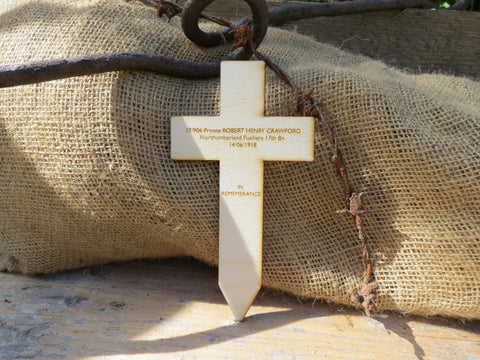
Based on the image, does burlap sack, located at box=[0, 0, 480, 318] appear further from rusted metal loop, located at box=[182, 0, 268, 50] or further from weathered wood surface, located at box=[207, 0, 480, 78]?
weathered wood surface, located at box=[207, 0, 480, 78]

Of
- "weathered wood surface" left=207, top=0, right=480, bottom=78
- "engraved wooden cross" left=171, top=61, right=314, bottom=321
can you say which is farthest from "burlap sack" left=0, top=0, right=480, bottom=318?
"weathered wood surface" left=207, top=0, right=480, bottom=78

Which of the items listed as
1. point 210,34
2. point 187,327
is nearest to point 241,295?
point 187,327

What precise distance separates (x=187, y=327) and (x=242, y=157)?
0.35 metres

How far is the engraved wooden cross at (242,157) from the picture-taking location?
854 millimetres

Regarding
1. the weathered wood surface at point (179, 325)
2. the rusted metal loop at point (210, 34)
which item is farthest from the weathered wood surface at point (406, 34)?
the weathered wood surface at point (179, 325)

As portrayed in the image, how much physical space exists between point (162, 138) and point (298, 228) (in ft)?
1.11

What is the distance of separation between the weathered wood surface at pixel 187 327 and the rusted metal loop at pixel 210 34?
1.81 ft

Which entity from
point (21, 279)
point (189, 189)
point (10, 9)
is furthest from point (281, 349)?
point (10, 9)

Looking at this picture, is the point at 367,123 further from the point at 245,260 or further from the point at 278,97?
the point at 245,260

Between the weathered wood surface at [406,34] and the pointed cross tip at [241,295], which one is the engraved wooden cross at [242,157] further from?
the weathered wood surface at [406,34]

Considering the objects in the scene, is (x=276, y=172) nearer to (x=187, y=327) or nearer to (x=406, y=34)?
(x=187, y=327)

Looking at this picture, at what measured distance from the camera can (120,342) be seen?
0.81 meters

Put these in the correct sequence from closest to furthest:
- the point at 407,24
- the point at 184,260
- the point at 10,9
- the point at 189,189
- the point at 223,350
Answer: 1. the point at 223,350
2. the point at 189,189
3. the point at 10,9
4. the point at 184,260
5. the point at 407,24

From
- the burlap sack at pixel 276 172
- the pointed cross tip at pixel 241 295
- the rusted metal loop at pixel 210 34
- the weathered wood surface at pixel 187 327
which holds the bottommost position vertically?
the weathered wood surface at pixel 187 327
